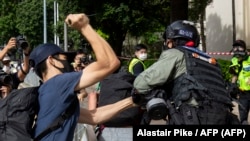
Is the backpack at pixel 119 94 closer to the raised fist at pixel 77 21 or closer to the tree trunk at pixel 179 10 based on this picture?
the raised fist at pixel 77 21

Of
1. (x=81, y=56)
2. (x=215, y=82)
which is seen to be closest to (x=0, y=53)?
(x=215, y=82)

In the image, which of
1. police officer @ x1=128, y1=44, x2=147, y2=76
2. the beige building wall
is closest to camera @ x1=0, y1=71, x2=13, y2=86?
police officer @ x1=128, y1=44, x2=147, y2=76

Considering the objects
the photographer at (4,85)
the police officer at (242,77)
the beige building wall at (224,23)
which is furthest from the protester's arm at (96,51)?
the beige building wall at (224,23)

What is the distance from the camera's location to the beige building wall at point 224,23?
26.6 metres

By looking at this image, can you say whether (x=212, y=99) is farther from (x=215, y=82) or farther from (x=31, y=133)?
(x=31, y=133)

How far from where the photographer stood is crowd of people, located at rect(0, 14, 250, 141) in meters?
3.44

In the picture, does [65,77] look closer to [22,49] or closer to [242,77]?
[22,49]

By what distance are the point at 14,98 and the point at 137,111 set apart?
1587mm

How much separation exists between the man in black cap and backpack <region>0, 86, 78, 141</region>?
0.03 m

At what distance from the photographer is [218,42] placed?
30.5m

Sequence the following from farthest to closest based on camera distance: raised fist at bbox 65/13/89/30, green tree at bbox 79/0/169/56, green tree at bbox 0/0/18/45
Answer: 1. green tree at bbox 0/0/18/45
2. green tree at bbox 79/0/169/56
3. raised fist at bbox 65/13/89/30

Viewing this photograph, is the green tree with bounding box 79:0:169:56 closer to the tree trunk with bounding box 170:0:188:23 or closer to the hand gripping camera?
the tree trunk with bounding box 170:0:188:23

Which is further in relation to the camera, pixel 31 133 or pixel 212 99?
pixel 212 99

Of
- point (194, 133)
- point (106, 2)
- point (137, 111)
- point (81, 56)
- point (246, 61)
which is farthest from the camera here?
point (106, 2)
